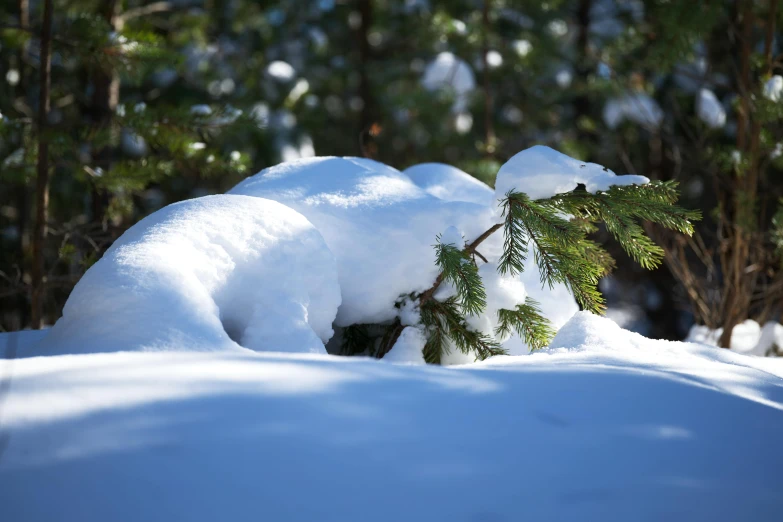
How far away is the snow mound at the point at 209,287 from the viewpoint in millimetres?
1577

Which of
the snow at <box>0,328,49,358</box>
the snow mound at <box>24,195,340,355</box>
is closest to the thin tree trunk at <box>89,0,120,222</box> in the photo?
the snow at <box>0,328,49,358</box>

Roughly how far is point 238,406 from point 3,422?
1.17 feet

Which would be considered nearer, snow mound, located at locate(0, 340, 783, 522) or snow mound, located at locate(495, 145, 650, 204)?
snow mound, located at locate(0, 340, 783, 522)

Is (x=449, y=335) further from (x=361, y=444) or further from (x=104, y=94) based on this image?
(x=104, y=94)

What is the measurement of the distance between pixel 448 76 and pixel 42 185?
482cm

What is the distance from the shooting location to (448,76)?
286 inches

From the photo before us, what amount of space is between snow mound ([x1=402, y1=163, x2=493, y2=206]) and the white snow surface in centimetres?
131

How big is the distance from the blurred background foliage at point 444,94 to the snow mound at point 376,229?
171 centimetres

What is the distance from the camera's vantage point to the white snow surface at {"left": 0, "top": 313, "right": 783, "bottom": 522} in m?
1.00

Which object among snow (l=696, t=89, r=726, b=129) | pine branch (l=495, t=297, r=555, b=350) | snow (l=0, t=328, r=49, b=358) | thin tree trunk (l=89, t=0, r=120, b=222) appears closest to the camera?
snow (l=0, t=328, r=49, b=358)

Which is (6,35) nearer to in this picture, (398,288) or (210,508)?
(398,288)

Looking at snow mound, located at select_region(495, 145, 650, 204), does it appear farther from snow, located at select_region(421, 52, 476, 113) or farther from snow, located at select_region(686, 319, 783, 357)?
snow, located at select_region(421, 52, 476, 113)

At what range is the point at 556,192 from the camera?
6.61 ft

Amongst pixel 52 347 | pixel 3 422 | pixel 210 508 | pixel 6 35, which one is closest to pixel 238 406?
pixel 210 508
